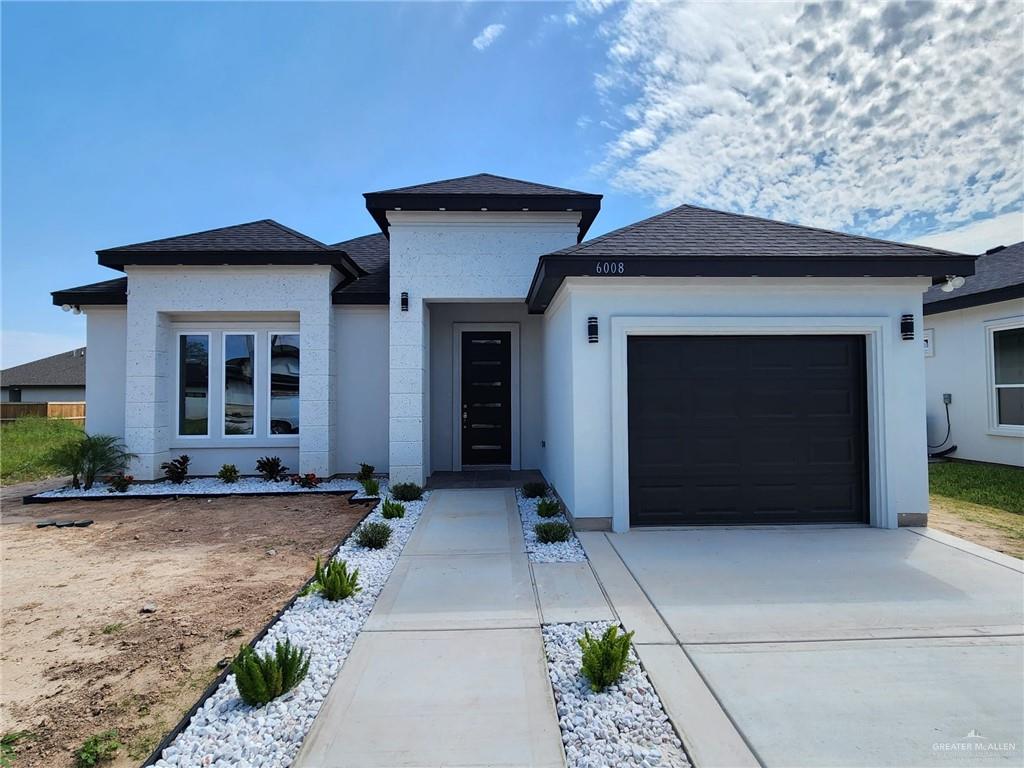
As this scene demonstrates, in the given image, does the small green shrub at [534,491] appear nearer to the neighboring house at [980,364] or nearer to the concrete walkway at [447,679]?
the concrete walkway at [447,679]

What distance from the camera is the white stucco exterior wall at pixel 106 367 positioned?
8.91 metres

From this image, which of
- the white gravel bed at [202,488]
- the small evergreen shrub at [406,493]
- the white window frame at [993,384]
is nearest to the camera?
the small evergreen shrub at [406,493]

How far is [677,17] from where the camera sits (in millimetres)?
7184

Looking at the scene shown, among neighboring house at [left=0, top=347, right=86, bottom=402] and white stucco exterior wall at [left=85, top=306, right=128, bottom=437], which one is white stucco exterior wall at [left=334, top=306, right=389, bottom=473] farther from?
neighboring house at [left=0, top=347, right=86, bottom=402]

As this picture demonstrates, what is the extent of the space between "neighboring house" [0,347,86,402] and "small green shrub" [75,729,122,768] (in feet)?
148

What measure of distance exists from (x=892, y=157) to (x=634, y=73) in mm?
5169

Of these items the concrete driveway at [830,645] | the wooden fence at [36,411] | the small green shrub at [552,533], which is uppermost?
the wooden fence at [36,411]

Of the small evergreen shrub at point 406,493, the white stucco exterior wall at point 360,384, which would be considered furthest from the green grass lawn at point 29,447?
the small evergreen shrub at point 406,493

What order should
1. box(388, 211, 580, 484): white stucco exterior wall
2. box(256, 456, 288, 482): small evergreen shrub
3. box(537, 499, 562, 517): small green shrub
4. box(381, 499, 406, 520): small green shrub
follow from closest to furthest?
box(537, 499, 562, 517): small green shrub → box(381, 499, 406, 520): small green shrub → box(388, 211, 580, 484): white stucco exterior wall → box(256, 456, 288, 482): small evergreen shrub

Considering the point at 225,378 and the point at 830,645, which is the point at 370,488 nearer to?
the point at 225,378

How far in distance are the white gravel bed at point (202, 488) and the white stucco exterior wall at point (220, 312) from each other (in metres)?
0.38

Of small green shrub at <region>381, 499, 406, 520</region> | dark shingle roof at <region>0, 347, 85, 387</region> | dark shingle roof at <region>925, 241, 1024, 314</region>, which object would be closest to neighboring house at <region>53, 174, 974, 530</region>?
small green shrub at <region>381, 499, 406, 520</region>

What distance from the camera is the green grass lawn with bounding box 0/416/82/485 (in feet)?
32.5

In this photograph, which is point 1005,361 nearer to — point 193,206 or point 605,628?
point 605,628
